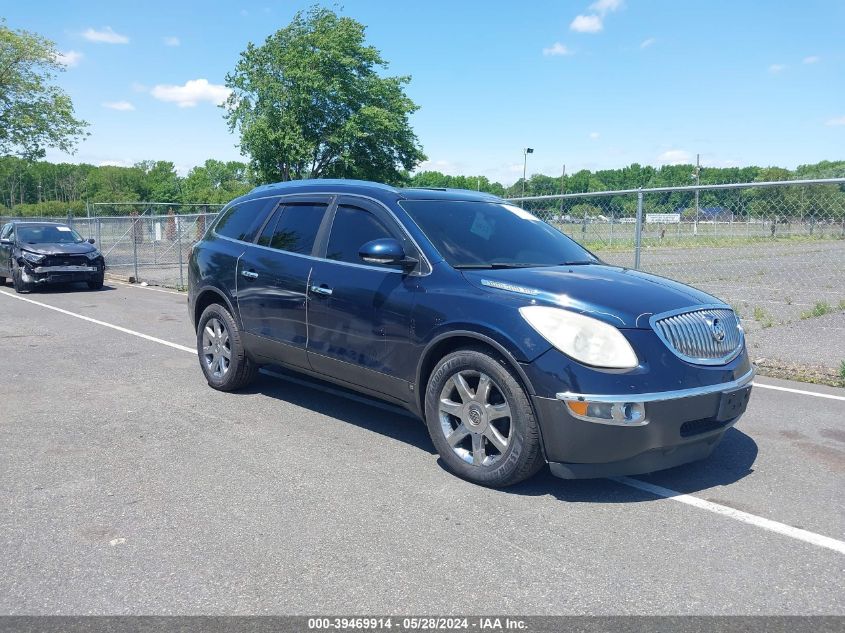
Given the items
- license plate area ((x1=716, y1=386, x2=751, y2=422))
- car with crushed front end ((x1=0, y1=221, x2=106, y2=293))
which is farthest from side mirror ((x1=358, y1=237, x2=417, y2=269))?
car with crushed front end ((x1=0, y1=221, x2=106, y2=293))

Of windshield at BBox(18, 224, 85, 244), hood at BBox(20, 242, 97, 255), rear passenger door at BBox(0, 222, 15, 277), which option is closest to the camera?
hood at BBox(20, 242, 97, 255)

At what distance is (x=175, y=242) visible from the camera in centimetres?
2312

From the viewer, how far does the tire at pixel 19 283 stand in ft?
52.3

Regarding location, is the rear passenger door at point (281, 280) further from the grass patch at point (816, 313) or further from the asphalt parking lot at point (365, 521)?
the grass patch at point (816, 313)

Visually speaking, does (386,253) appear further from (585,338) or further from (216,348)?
(216,348)

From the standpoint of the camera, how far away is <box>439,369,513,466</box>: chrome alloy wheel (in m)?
4.12

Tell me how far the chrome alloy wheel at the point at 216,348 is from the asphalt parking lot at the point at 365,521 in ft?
1.70

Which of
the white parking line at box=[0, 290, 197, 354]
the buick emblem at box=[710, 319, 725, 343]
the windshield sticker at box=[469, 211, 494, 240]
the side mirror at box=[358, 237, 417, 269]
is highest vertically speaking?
the windshield sticker at box=[469, 211, 494, 240]

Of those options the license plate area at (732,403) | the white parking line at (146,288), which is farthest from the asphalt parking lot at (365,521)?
the white parking line at (146,288)

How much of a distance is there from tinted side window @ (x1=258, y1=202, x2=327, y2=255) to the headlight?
226 centimetres

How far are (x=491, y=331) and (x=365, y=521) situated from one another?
125cm

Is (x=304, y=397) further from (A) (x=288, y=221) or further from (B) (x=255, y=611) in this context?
(B) (x=255, y=611)

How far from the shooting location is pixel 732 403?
4082 mm

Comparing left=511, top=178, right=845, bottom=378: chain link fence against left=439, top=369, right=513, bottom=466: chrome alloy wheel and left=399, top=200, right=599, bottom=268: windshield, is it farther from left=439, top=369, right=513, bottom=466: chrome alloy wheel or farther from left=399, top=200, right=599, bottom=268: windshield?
left=439, top=369, right=513, bottom=466: chrome alloy wheel
